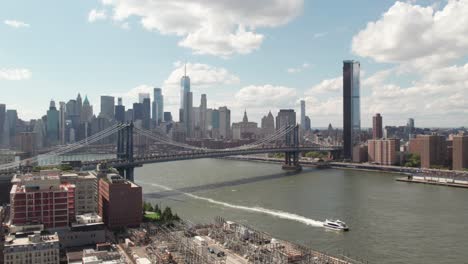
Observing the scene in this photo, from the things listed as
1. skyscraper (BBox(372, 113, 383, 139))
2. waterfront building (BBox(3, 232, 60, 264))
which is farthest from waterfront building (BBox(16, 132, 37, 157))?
waterfront building (BBox(3, 232, 60, 264))

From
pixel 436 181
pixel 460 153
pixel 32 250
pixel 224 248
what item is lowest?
pixel 224 248

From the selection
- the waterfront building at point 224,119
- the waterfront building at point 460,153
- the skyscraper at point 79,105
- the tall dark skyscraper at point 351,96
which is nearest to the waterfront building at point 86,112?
the skyscraper at point 79,105

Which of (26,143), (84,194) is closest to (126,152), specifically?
(84,194)

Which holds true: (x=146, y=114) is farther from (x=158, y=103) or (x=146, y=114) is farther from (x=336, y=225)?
(x=336, y=225)

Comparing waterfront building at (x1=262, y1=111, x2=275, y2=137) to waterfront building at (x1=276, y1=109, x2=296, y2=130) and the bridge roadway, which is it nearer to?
waterfront building at (x1=276, y1=109, x2=296, y2=130)

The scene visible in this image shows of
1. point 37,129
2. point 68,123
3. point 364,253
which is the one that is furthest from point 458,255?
point 68,123

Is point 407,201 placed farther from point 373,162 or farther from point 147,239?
point 373,162
